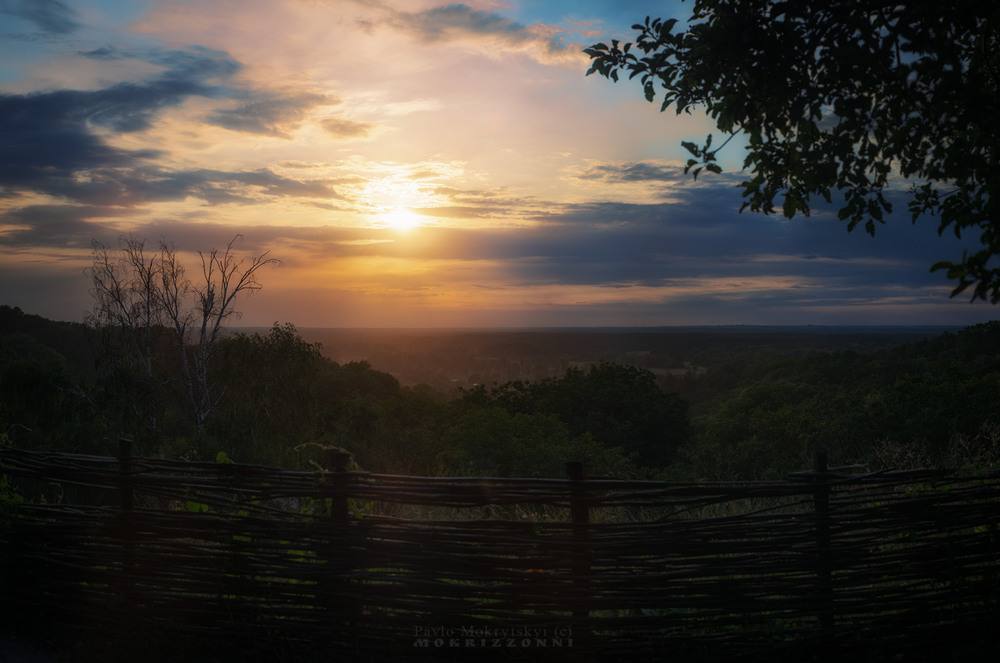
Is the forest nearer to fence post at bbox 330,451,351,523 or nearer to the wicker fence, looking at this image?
the wicker fence

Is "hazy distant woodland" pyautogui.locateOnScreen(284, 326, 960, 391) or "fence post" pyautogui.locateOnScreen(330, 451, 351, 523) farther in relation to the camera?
"hazy distant woodland" pyautogui.locateOnScreen(284, 326, 960, 391)

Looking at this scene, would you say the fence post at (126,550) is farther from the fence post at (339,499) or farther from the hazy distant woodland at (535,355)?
the hazy distant woodland at (535,355)

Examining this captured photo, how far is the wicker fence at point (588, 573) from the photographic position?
3609 mm

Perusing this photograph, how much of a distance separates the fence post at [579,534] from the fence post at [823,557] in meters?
1.31

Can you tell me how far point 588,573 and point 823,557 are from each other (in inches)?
53.2

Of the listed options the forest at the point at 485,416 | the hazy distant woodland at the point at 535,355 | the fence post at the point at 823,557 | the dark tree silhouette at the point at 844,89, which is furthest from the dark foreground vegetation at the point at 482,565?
the hazy distant woodland at the point at 535,355

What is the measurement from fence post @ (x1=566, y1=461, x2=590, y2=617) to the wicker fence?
1cm

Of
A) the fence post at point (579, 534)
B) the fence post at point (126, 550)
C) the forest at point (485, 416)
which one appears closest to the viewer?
the fence post at point (579, 534)

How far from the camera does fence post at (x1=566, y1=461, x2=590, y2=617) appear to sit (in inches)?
142

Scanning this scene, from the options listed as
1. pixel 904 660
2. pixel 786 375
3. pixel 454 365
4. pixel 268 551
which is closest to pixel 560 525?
pixel 268 551

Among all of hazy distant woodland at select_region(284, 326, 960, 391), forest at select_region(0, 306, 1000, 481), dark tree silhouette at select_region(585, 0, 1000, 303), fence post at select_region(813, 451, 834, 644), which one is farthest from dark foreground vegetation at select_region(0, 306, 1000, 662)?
hazy distant woodland at select_region(284, 326, 960, 391)

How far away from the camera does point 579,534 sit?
3.64 meters

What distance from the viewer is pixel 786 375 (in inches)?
1572

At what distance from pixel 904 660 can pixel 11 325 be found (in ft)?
157
